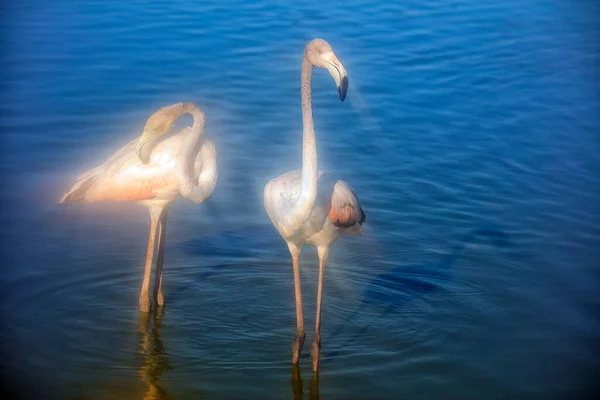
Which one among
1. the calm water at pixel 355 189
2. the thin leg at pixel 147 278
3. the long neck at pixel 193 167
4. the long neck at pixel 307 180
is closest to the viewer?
the long neck at pixel 307 180

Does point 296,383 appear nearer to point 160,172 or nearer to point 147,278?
point 147,278

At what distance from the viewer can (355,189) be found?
10.5 m

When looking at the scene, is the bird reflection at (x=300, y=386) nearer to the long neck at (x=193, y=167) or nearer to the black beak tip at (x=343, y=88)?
the long neck at (x=193, y=167)

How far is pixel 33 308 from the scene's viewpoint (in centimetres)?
793

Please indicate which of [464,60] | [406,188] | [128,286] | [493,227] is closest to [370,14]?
[464,60]

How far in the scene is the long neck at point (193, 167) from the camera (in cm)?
766

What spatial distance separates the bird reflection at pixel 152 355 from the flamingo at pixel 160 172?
0.38 feet

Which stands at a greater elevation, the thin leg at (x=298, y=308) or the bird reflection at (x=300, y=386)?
the thin leg at (x=298, y=308)

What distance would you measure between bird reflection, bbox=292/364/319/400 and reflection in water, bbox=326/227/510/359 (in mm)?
655

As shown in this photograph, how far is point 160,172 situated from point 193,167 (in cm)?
25

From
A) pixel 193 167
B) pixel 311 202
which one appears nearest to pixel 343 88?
pixel 311 202

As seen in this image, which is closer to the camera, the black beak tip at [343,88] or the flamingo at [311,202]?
the black beak tip at [343,88]

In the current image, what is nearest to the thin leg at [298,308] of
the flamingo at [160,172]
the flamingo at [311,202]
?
the flamingo at [311,202]

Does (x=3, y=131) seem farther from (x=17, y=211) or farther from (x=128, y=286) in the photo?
(x=128, y=286)
